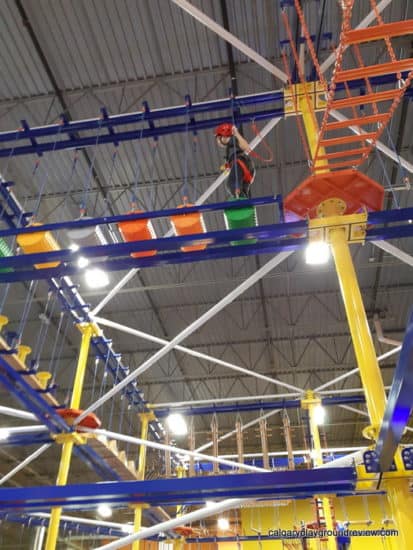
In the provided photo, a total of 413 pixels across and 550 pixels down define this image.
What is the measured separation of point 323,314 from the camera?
1994 centimetres

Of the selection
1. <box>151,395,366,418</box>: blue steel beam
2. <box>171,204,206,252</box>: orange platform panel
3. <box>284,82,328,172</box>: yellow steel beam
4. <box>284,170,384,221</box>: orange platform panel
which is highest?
<box>284,82,328,172</box>: yellow steel beam

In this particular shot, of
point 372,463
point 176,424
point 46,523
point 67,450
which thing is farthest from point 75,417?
point 46,523

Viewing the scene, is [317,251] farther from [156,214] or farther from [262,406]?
Answer: [262,406]

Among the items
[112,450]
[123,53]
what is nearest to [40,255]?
[112,450]

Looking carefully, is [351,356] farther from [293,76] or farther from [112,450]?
[293,76]

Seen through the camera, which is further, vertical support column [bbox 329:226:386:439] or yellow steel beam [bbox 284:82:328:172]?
yellow steel beam [bbox 284:82:328:172]

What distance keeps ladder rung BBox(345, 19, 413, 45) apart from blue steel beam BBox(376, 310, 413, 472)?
9.27 ft

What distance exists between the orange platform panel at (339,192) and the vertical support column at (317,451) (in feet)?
17.9

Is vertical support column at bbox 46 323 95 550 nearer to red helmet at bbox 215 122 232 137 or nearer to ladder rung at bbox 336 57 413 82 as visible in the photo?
red helmet at bbox 215 122 232 137

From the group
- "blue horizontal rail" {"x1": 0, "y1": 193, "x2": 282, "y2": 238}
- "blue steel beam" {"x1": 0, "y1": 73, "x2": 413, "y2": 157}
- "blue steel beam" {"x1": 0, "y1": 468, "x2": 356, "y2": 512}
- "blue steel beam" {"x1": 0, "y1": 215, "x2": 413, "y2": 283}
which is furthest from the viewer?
"blue steel beam" {"x1": 0, "y1": 73, "x2": 413, "y2": 157}

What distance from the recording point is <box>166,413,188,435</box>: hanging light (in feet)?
54.1

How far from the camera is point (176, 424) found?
1645cm

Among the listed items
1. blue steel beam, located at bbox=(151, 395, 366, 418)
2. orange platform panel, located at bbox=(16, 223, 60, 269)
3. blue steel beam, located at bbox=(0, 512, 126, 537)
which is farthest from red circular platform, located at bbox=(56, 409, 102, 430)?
blue steel beam, located at bbox=(151, 395, 366, 418)

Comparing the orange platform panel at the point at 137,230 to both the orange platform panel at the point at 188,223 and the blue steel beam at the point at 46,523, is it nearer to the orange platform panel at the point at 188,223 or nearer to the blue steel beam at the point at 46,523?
the orange platform panel at the point at 188,223
